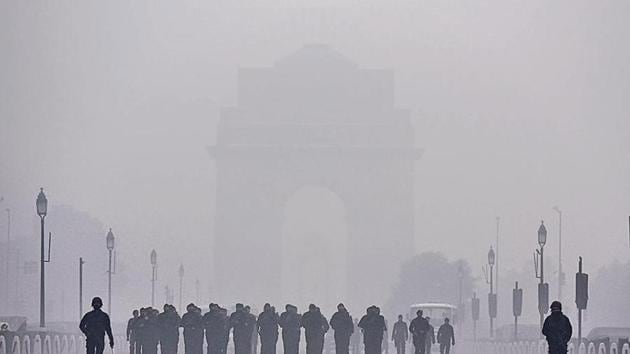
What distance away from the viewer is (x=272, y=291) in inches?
5182

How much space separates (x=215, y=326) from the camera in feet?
154

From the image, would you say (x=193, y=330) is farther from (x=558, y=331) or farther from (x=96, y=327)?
(x=558, y=331)

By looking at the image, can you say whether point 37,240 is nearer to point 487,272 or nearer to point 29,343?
point 487,272

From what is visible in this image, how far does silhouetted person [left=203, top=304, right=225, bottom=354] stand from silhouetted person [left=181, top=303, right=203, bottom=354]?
154 millimetres

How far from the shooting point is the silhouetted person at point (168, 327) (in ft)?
153

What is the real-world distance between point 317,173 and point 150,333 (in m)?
88.0

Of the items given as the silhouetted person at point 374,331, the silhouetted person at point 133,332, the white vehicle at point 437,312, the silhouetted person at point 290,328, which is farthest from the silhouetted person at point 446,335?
the white vehicle at point 437,312

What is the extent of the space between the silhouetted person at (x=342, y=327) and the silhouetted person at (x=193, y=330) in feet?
8.79

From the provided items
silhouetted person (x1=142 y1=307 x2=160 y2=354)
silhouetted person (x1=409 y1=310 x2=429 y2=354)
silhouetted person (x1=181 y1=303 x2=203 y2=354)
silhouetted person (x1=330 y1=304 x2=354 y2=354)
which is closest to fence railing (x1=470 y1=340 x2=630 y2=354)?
silhouetted person (x1=409 y1=310 x2=429 y2=354)

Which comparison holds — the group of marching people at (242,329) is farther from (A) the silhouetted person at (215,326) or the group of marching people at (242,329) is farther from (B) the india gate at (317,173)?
(B) the india gate at (317,173)

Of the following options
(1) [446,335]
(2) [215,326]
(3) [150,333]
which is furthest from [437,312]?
(3) [150,333]

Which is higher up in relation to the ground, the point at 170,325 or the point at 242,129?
the point at 242,129

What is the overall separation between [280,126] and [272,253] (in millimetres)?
7461

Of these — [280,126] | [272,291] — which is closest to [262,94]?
[280,126]
